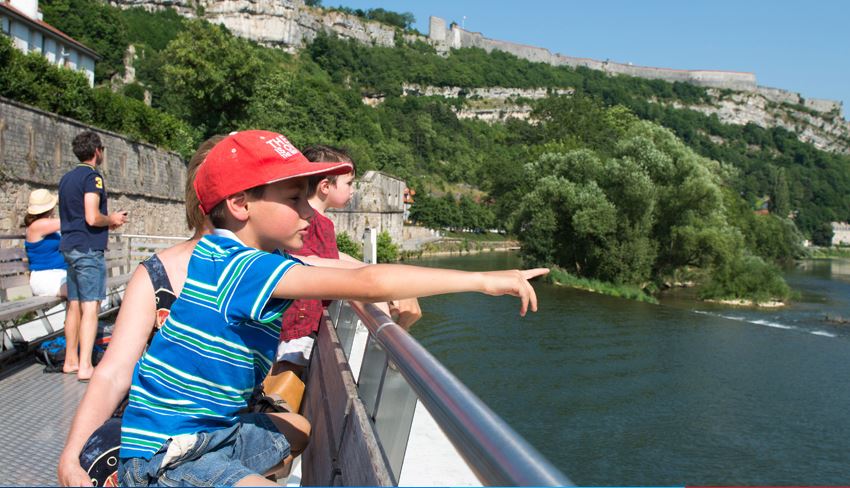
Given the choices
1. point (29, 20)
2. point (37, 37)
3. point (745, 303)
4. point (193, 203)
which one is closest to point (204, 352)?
point (193, 203)

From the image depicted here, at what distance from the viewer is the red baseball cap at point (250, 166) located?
63.6 inches

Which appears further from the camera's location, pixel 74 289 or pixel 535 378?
pixel 535 378

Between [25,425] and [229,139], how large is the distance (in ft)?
8.38

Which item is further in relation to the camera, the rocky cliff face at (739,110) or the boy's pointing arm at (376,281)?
the rocky cliff face at (739,110)

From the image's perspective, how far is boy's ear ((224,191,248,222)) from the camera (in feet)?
5.44

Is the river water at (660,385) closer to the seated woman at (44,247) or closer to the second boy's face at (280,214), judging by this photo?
the seated woman at (44,247)

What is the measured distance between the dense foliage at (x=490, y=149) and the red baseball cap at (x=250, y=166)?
55.0 feet

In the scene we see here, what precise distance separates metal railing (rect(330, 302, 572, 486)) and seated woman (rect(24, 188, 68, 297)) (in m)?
4.25

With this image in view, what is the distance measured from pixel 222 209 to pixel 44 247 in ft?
15.1

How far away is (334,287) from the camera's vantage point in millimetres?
1500

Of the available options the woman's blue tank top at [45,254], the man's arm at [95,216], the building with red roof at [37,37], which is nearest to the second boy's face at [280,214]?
the man's arm at [95,216]

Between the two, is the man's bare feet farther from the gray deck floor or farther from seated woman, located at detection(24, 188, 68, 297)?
seated woman, located at detection(24, 188, 68, 297)

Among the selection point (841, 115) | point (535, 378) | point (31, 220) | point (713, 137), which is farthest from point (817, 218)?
point (31, 220)

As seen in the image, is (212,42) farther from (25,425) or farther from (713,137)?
(713,137)
